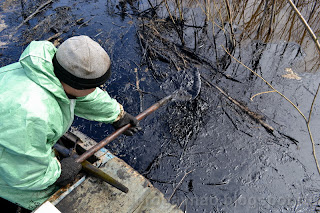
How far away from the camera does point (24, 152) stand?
156 centimetres

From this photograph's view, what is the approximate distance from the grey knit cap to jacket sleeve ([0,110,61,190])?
38 centimetres

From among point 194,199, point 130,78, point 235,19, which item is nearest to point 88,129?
point 130,78

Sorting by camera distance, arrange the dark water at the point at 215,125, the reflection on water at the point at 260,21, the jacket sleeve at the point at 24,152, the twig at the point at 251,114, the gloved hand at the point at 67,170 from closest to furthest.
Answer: the jacket sleeve at the point at 24,152 → the gloved hand at the point at 67,170 → the dark water at the point at 215,125 → the twig at the point at 251,114 → the reflection on water at the point at 260,21

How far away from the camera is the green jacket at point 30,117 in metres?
1.52

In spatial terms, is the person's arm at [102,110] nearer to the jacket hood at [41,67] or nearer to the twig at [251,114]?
the jacket hood at [41,67]

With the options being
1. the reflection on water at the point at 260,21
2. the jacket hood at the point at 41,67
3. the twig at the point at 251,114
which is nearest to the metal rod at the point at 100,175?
the jacket hood at the point at 41,67

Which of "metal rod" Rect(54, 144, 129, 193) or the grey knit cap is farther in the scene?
"metal rod" Rect(54, 144, 129, 193)

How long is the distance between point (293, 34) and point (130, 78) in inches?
161

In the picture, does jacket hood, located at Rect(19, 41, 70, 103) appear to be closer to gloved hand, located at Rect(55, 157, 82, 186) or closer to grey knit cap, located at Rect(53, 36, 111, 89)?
grey knit cap, located at Rect(53, 36, 111, 89)

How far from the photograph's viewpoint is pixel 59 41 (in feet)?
16.6

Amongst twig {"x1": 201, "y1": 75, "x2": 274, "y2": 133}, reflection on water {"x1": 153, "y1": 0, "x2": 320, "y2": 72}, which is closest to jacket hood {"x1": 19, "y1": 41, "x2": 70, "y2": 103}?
twig {"x1": 201, "y1": 75, "x2": 274, "y2": 133}

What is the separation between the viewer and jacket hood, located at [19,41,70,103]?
1.61 metres

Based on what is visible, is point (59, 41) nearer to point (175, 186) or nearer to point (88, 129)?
point (88, 129)

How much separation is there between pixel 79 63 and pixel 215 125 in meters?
2.70
